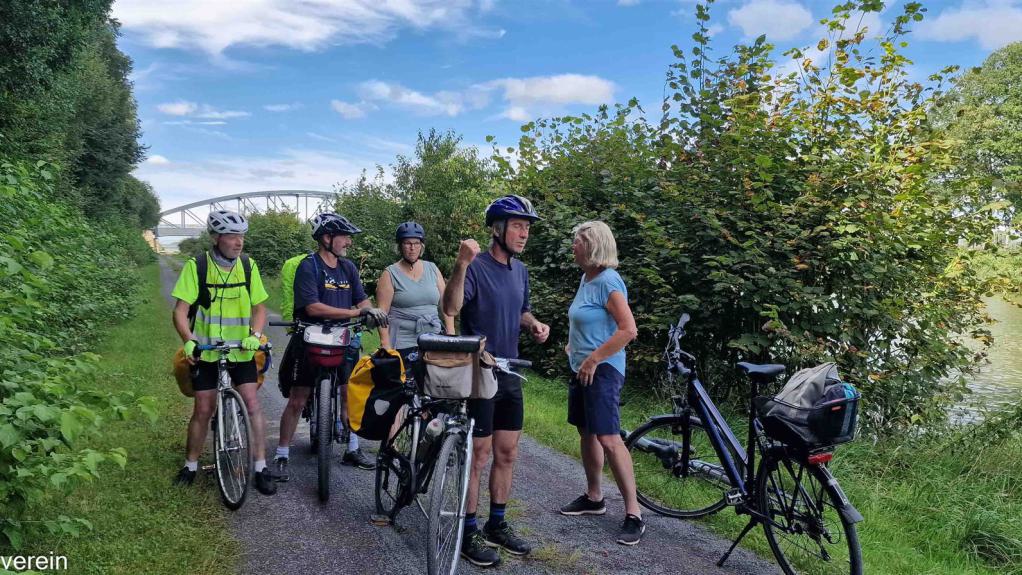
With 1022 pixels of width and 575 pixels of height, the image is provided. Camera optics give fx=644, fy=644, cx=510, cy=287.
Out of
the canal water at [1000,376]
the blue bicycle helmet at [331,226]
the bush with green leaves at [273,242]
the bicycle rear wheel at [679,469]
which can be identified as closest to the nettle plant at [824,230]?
the canal water at [1000,376]

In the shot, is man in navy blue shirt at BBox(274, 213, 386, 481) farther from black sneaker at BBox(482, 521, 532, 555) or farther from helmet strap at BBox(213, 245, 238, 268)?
black sneaker at BBox(482, 521, 532, 555)

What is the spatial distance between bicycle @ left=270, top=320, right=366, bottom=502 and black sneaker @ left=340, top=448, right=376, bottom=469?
0.54ft

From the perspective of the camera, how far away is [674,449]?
4.74 metres

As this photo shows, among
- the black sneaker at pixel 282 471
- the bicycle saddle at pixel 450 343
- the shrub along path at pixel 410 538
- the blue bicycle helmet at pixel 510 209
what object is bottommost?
the shrub along path at pixel 410 538

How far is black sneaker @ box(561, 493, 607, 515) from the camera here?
4488mm

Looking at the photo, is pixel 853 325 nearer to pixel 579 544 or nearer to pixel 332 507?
pixel 579 544

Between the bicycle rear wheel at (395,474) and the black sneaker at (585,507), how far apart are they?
120 centimetres

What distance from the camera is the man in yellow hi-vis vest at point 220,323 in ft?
14.6

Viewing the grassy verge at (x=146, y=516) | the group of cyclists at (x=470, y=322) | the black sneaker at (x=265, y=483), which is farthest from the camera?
the black sneaker at (x=265, y=483)

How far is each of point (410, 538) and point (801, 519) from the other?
2.29 m

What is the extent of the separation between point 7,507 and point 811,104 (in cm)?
735

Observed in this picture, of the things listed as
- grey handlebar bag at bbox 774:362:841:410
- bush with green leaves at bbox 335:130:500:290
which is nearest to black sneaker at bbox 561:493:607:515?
grey handlebar bag at bbox 774:362:841:410

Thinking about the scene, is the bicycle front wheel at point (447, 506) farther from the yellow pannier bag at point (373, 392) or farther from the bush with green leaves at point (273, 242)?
the bush with green leaves at point (273, 242)

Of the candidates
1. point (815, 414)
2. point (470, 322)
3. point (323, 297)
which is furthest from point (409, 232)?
point (815, 414)
